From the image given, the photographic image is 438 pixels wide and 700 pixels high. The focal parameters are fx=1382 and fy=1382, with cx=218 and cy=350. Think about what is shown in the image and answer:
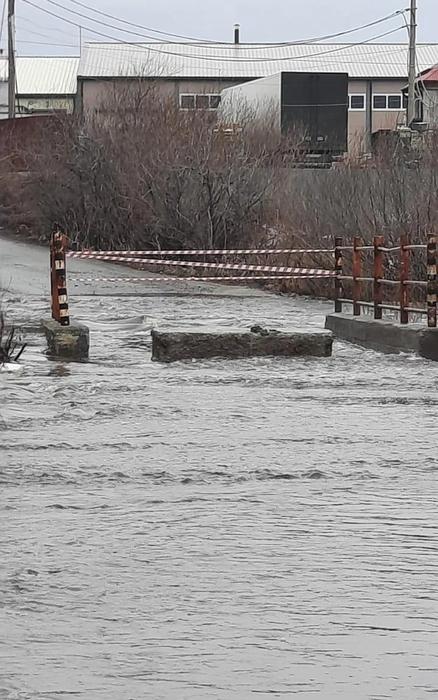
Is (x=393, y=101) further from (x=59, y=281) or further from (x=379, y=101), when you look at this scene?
(x=59, y=281)

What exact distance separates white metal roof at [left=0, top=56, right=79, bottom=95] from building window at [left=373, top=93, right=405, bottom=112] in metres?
18.2

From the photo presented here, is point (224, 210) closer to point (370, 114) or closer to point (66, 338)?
point (66, 338)

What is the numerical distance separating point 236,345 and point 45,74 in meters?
75.1

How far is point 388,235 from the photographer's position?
25984 mm

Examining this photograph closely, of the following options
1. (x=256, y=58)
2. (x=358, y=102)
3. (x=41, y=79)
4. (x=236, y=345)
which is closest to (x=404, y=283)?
(x=236, y=345)

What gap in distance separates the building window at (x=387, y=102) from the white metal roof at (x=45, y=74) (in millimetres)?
18242

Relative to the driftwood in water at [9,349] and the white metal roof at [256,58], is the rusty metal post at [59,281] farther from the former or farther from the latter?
the white metal roof at [256,58]

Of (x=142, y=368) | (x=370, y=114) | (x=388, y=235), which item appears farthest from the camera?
(x=370, y=114)

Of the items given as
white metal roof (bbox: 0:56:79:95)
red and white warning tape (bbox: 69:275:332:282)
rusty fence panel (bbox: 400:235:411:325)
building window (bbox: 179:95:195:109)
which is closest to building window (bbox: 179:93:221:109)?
building window (bbox: 179:95:195:109)

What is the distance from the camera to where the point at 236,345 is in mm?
15820

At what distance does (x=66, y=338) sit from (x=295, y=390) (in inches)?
144

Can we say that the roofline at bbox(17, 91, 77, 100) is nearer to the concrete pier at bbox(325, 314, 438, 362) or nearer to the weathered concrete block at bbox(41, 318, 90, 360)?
the concrete pier at bbox(325, 314, 438, 362)

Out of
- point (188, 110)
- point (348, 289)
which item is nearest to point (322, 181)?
point (348, 289)

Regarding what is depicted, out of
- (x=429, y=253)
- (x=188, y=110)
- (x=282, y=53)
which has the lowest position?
(x=429, y=253)
